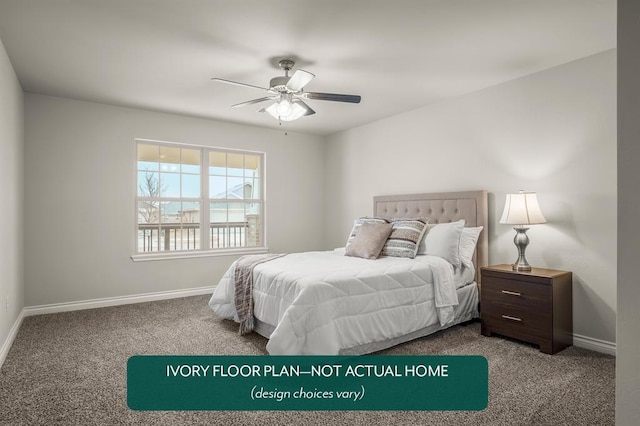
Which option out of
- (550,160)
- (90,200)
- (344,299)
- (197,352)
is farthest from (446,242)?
(90,200)

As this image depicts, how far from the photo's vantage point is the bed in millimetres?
1887

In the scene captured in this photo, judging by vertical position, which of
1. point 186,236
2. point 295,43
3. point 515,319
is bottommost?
point 515,319

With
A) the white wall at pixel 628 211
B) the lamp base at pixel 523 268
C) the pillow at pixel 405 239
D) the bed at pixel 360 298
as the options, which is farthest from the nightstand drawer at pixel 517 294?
the white wall at pixel 628 211

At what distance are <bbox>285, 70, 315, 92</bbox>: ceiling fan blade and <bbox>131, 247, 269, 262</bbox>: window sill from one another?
8.69ft

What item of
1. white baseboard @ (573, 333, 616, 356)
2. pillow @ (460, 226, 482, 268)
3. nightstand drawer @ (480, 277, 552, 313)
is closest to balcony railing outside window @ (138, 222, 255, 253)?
pillow @ (460, 226, 482, 268)

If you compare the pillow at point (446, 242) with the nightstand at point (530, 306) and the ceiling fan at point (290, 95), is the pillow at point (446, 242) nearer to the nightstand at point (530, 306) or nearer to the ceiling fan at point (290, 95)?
the nightstand at point (530, 306)

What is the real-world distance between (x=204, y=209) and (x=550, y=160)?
3754mm

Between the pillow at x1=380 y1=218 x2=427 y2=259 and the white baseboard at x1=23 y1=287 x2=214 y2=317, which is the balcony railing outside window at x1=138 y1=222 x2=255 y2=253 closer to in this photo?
the white baseboard at x1=23 y1=287 x2=214 y2=317

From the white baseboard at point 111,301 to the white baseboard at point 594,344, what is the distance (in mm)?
3757

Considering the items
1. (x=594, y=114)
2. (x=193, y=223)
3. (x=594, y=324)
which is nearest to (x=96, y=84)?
(x=193, y=223)

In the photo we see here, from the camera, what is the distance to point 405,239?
3.28 meters

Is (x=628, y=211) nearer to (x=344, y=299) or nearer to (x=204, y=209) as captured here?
(x=344, y=299)

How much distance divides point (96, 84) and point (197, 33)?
1.56 metres

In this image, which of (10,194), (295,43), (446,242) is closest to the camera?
(295,43)
